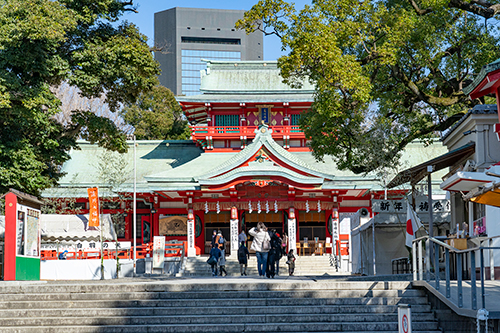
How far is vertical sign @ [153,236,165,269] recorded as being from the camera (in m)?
23.6

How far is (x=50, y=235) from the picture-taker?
76.8 feet

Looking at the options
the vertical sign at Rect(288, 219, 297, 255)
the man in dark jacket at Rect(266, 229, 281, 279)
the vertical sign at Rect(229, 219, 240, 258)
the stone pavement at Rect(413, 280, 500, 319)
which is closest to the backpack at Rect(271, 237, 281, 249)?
the man in dark jacket at Rect(266, 229, 281, 279)

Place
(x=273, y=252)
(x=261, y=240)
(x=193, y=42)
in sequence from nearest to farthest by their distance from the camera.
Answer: (x=261, y=240) < (x=273, y=252) < (x=193, y=42)

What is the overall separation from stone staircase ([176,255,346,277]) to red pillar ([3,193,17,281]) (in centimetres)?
1056

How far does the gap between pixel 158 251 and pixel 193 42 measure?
76.2m

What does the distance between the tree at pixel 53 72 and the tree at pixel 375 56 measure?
4.91m

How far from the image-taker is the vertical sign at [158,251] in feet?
77.6

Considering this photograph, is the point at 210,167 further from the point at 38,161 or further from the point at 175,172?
the point at 38,161

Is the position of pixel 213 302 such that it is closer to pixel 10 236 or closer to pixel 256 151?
pixel 10 236

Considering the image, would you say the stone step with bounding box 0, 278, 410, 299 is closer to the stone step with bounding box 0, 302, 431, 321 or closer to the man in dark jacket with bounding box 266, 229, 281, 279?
the stone step with bounding box 0, 302, 431, 321

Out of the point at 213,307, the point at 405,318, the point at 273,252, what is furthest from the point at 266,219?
the point at 405,318

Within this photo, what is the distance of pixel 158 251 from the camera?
23672 millimetres

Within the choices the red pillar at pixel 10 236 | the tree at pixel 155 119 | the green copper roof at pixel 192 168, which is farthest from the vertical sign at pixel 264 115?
the red pillar at pixel 10 236

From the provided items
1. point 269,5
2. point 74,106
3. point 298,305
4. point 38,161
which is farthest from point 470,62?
point 74,106
